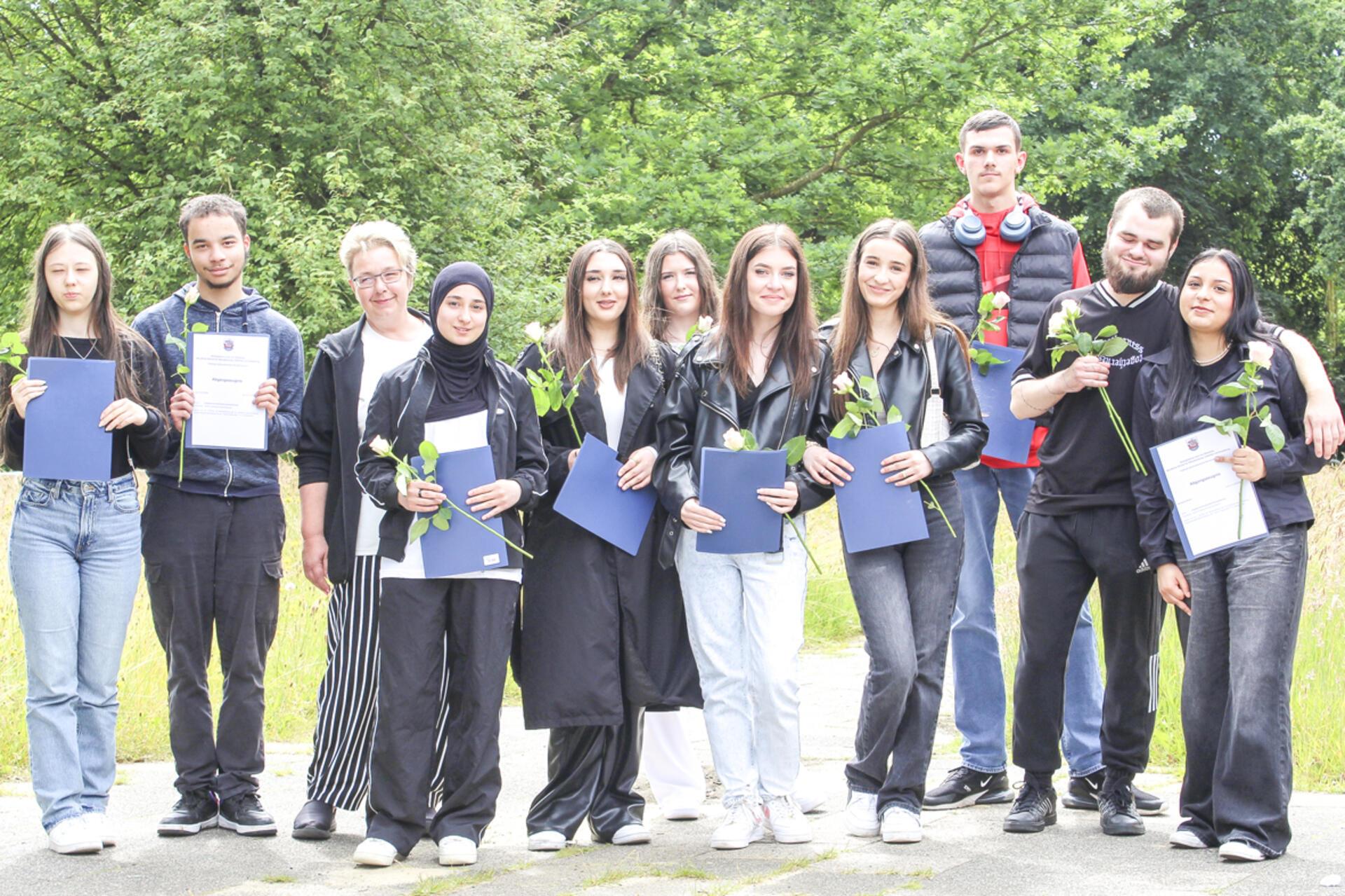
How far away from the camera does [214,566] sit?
5562 millimetres

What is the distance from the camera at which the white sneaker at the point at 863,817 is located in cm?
537

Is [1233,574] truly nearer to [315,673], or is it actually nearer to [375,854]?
[375,854]

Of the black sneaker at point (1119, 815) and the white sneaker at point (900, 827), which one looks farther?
the black sneaker at point (1119, 815)

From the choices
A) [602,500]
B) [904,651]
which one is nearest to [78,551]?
[602,500]

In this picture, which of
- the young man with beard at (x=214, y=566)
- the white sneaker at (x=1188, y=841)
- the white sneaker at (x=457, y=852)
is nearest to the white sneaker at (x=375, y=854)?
the white sneaker at (x=457, y=852)

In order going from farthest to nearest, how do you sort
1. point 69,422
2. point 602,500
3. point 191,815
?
point 191,815 < point 602,500 < point 69,422

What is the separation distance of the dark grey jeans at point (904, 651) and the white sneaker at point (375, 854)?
1.64m

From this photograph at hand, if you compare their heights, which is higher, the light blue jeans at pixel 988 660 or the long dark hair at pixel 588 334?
the long dark hair at pixel 588 334

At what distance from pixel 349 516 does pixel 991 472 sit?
2560mm

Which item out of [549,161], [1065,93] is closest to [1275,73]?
[1065,93]

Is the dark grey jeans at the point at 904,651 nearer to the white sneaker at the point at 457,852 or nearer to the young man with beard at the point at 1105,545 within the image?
the young man with beard at the point at 1105,545

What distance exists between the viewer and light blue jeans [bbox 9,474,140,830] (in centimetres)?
523

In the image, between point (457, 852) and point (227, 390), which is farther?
point (227, 390)

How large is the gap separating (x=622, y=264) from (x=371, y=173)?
12.3 m
